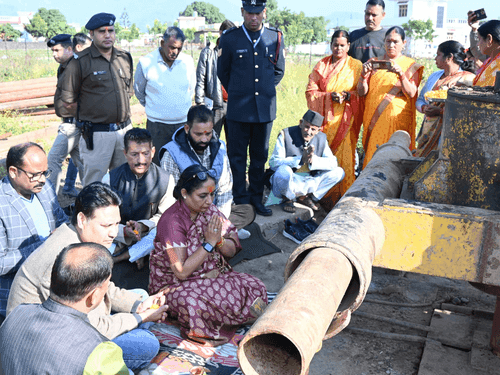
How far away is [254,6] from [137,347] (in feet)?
12.2

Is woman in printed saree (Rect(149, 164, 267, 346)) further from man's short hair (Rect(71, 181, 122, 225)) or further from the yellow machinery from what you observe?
the yellow machinery

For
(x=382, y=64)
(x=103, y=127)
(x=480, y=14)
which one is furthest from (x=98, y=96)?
(x=480, y=14)

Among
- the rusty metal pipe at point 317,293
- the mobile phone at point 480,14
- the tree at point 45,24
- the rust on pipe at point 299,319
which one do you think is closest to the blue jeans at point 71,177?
the rusty metal pipe at point 317,293

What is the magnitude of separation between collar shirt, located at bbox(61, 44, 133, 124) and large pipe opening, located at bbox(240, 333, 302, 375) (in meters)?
4.11

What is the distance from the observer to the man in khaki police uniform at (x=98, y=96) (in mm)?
5145

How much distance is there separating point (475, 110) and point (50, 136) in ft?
27.3

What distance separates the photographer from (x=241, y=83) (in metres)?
5.55

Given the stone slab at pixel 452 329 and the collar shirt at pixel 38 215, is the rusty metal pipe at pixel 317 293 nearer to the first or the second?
the stone slab at pixel 452 329

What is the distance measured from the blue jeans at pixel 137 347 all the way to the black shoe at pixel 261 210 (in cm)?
268

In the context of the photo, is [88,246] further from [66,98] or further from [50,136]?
[50,136]

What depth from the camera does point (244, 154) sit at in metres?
5.68

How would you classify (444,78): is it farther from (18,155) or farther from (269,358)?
(269,358)

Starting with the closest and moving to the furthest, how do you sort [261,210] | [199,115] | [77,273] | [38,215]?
[77,273] → [38,215] → [199,115] → [261,210]

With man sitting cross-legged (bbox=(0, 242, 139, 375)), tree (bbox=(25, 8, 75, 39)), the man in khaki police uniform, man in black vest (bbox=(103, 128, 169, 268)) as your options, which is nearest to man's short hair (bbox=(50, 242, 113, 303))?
man sitting cross-legged (bbox=(0, 242, 139, 375))
